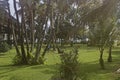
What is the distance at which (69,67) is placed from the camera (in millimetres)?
16125

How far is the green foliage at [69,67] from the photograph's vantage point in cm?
1611

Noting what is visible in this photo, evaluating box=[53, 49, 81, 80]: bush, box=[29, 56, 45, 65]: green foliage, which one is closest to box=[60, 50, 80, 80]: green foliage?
box=[53, 49, 81, 80]: bush

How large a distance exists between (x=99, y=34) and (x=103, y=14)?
3855 mm

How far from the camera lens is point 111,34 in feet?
85.0

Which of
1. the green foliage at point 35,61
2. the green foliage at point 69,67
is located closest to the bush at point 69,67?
the green foliage at point 69,67

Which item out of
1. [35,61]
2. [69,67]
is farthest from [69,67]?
[35,61]

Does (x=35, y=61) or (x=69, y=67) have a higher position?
(x=69, y=67)

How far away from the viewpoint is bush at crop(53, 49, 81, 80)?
16.1 m

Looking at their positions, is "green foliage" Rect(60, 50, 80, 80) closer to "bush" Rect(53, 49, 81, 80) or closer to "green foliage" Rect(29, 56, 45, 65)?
"bush" Rect(53, 49, 81, 80)

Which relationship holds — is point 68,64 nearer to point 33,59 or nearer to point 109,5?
point 109,5

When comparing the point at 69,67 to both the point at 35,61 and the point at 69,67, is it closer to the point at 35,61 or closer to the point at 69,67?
the point at 69,67

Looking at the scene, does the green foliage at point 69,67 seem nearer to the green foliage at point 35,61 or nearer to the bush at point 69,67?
the bush at point 69,67

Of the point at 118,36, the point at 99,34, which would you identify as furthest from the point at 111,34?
the point at 118,36

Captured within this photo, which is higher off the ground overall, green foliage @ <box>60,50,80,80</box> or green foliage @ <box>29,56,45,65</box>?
green foliage @ <box>60,50,80,80</box>
